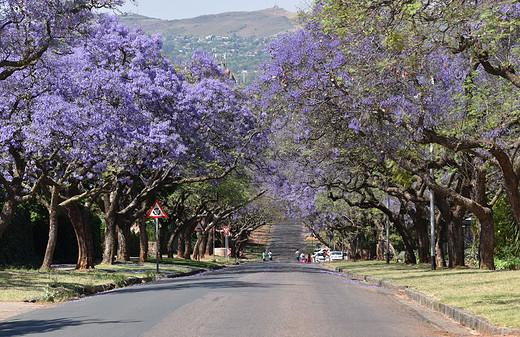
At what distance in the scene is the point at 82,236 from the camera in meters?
32.9

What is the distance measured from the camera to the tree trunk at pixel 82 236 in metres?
32.5

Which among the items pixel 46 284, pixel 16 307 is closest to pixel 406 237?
pixel 46 284

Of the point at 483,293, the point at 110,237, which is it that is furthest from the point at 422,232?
the point at 483,293

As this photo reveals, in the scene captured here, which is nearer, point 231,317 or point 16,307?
point 231,317

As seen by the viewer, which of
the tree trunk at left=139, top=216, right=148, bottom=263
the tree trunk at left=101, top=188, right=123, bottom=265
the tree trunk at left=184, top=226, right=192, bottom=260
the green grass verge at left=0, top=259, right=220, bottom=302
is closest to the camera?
the green grass verge at left=0, top=259, right=220, bottom=302

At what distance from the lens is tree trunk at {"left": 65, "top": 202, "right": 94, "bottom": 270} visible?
32500mm

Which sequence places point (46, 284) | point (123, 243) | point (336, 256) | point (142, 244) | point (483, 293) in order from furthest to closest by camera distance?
point (336, 256), point (142, 244), point (123, 243), point (46, 284), point (483, 293)

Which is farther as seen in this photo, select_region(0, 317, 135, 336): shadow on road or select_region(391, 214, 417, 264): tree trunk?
select_region(391, 214, 417, 264): tree trunk

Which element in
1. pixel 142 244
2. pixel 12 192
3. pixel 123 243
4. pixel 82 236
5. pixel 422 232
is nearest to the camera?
pixel 12 192

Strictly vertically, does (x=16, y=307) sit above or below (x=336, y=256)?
below

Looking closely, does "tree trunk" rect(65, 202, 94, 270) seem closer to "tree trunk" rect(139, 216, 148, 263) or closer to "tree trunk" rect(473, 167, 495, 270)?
"tree trunk" rect(139, 216, 148, 263)

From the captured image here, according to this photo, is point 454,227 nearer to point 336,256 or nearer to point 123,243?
point 123,243

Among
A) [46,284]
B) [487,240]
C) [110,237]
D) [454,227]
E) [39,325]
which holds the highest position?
[454,227]

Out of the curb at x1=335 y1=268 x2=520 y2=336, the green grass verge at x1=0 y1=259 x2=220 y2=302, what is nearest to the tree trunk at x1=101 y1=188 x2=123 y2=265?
the green grass verge at x1=0 y1=259 x2=220 y2=302
